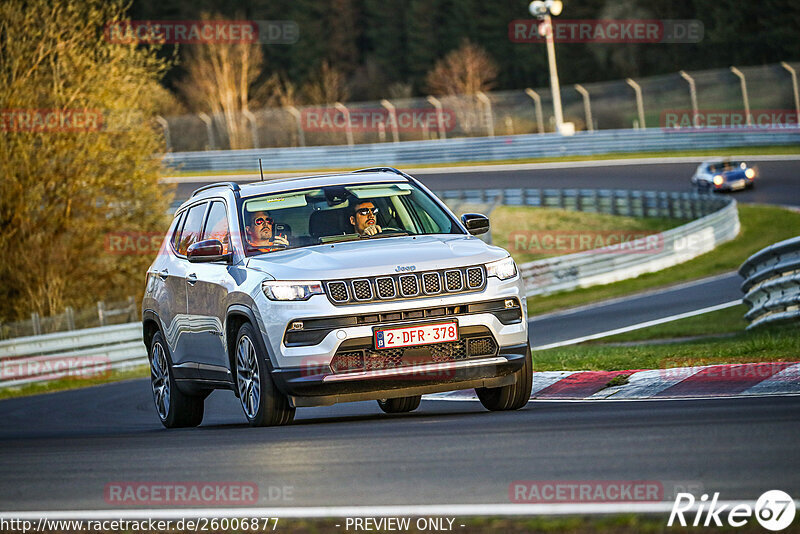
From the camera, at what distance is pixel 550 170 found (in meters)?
49.0

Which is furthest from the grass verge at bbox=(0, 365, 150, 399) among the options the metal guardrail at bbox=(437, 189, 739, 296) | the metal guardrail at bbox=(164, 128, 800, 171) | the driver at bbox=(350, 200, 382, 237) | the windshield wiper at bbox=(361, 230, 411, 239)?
the metal guardrail at bbox=(164, 128, 800, 171)

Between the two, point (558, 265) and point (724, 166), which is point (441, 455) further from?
point (724, 166)

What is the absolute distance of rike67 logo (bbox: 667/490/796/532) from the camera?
4.70 meters

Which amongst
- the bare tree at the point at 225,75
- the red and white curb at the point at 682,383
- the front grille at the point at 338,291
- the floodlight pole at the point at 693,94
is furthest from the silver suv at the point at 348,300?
the bare tree at the point at 225,75

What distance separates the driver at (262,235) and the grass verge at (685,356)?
3677 mm

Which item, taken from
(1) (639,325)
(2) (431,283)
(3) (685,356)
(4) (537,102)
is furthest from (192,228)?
(4) (537,102)

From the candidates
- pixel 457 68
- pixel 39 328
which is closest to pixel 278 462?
pixel 39 328

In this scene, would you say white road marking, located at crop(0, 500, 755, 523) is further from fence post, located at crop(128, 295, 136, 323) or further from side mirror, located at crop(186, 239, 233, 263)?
fence post, located at crop(128, 295, 136, 323)

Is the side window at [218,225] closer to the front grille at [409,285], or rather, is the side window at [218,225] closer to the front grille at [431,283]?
the front grille at [409,285]

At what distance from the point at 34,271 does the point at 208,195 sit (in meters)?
17.5

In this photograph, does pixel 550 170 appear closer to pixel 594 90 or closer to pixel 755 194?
pixel 594 90

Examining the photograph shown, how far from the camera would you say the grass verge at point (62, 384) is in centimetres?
2148

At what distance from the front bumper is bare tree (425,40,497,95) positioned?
74912 millimetres

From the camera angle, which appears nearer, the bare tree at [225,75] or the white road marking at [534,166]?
the white road marking at [534,166]
